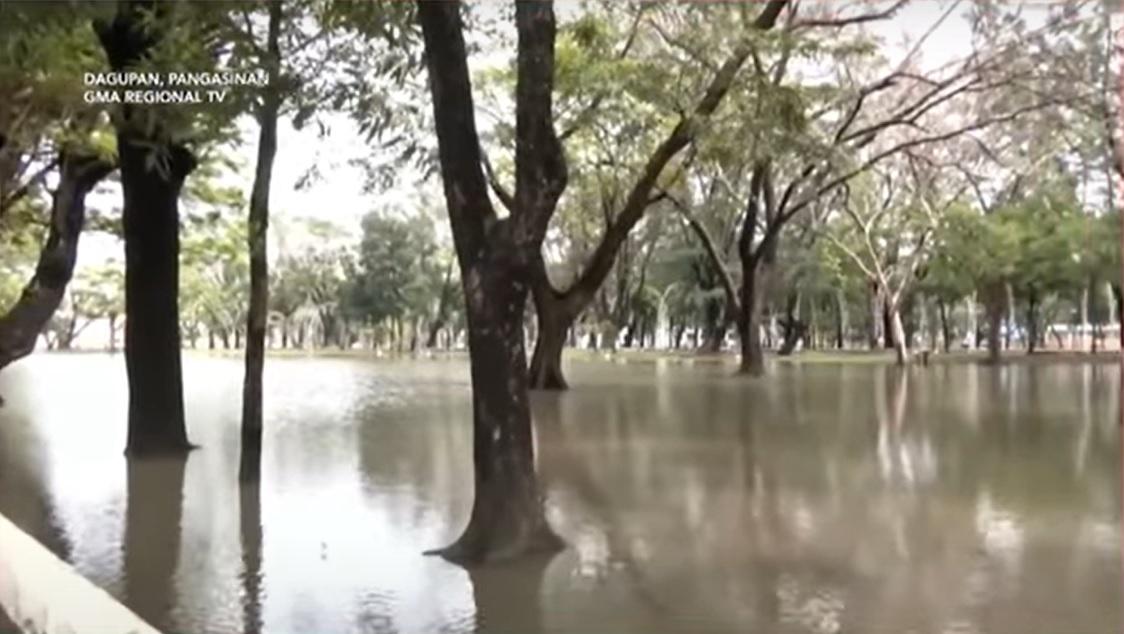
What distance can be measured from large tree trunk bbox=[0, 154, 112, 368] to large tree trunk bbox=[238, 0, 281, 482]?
0.77 m

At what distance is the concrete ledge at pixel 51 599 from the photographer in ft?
11.1

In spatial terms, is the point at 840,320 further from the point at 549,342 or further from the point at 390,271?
the point at 390,271

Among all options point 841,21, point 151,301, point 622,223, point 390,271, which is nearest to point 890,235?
point 841,21

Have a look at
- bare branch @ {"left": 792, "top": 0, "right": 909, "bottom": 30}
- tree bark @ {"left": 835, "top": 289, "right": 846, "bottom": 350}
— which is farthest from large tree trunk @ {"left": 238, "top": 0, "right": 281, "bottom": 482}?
tree bark @ {"left": 835, "top": 289, "right": 846, "bottom": 350}

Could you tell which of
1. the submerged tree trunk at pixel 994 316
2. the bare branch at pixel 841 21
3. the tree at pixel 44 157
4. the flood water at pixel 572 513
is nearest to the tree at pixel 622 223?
the flood water at pixel 572 513

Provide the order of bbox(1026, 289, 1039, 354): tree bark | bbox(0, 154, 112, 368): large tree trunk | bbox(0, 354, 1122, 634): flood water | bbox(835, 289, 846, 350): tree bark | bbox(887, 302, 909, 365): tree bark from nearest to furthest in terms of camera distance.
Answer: bbox(0, 354, 1122, 634): flood water
bbox(0, 154, 112, 368): large tree trunk
bbox(1026, 289, 1039, 354): tree bark
bbox(887, 302, 909, 365): tree bark
bbox(835, 289, 846, 350): tree bark

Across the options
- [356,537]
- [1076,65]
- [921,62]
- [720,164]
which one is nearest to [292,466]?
[356,537]

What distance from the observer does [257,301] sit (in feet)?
16.2

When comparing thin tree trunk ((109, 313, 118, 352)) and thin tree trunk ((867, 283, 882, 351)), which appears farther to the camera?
thin tree trunk ((867, 283, 882, 351))

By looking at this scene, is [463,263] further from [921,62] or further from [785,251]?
[785,251]

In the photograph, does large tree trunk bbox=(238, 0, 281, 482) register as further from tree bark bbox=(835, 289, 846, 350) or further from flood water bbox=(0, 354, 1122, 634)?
tree bark bbox=(835, 289, 846, 350)

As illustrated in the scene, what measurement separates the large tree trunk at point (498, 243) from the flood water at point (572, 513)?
6.3 inches

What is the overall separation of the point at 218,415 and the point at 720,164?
16.8 feet

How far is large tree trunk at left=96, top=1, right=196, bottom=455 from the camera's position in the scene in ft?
16.3
